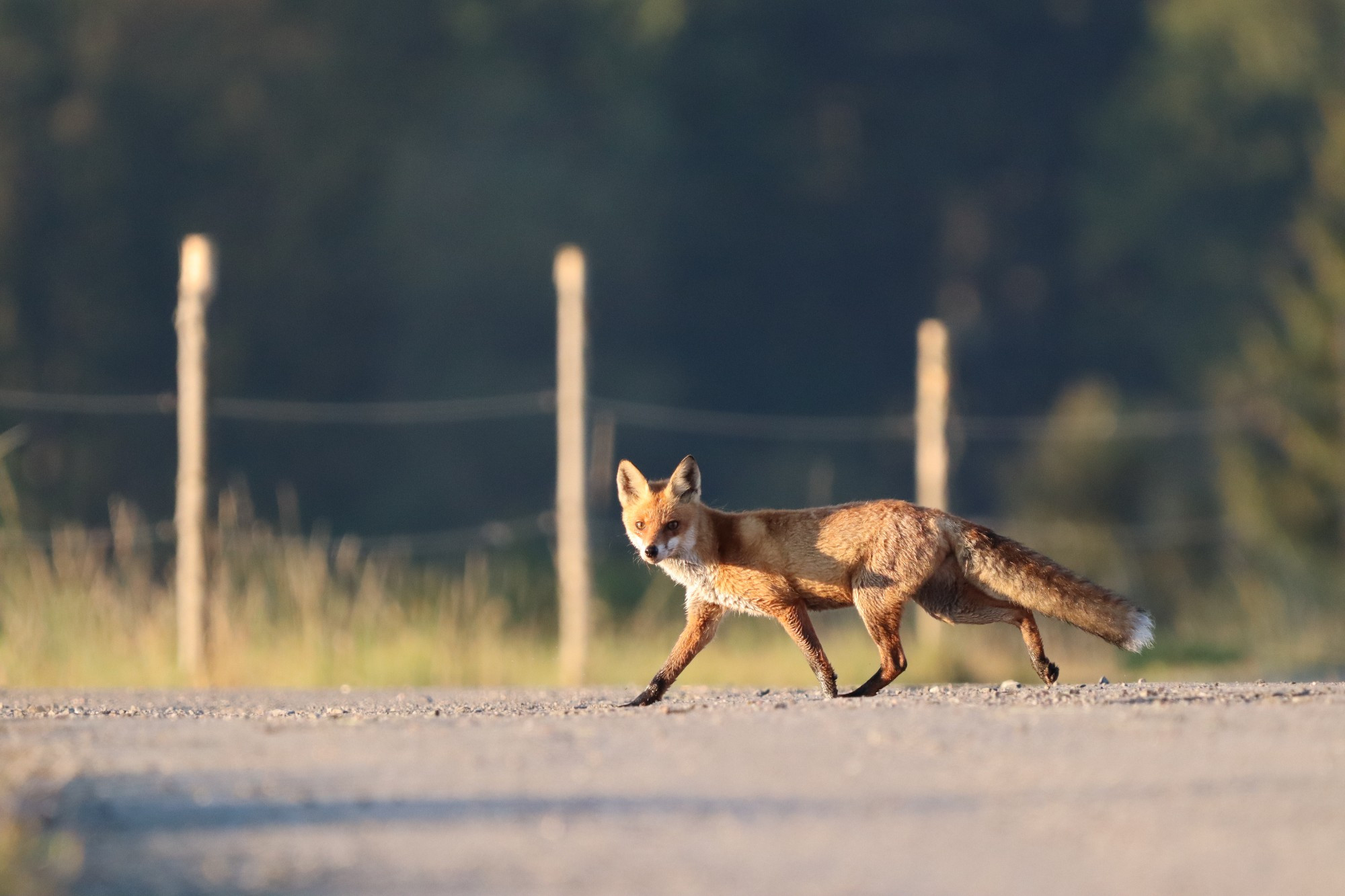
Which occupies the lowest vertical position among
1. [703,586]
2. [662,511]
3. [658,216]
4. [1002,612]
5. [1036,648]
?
[1036,648]

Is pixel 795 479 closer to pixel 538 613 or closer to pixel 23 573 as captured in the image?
pixel 538 613

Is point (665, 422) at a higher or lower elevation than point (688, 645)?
higher

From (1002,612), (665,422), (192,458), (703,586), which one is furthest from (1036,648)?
(665,422)

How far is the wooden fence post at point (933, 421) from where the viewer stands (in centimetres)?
1549

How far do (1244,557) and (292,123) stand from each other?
18250 millimetres

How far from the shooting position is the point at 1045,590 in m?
8.86

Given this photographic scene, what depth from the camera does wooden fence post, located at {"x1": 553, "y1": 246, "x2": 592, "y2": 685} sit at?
13.6 metres

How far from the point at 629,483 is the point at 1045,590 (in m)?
2.08

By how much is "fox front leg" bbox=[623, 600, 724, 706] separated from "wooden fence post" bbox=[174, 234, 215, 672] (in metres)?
4.23

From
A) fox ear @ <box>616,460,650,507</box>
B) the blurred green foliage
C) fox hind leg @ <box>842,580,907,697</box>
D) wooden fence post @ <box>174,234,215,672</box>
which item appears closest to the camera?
fox hind leg @ <box>842,580,907,697</box>

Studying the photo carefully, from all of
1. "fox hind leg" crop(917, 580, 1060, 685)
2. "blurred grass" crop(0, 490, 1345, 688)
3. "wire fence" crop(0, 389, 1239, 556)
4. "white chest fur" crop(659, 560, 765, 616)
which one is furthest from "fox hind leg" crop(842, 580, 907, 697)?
"wire fence" crop(0, 389, 1239, 556)

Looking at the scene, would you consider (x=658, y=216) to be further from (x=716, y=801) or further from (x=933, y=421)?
(x=716, y=801)

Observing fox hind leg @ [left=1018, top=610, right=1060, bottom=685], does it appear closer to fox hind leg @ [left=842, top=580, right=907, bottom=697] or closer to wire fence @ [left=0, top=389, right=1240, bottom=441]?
fox hind leg @ [left=842, top=580, right=907, bottom=697]

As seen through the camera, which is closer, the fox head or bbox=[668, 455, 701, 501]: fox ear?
the fox head
